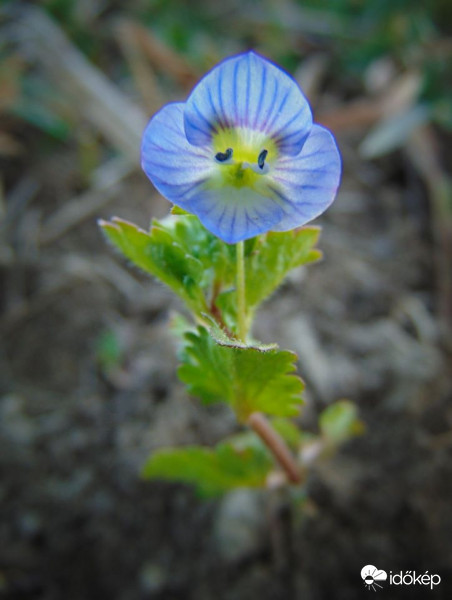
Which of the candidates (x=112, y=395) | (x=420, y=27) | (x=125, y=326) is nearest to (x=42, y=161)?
(x=125, y=326)

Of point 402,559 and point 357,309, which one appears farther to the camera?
point 357,309

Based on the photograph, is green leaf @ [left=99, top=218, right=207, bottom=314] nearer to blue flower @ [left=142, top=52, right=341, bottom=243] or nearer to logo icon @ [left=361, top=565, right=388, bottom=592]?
blue flower @ [left=142, top=52, right=341, bottom=243]

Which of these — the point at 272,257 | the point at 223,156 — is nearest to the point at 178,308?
the point at 272,257

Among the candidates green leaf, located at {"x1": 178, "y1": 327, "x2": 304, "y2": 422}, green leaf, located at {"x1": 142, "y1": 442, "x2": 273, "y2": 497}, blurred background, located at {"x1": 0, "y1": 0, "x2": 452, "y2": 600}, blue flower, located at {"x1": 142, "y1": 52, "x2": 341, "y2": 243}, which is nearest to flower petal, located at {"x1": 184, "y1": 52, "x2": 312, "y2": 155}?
blue flower, located at {"x1": 142, "y1": 52, "x2": 341, "y2": 243}

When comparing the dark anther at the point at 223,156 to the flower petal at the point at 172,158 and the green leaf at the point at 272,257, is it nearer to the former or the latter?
the flower petal at the point at 172,158

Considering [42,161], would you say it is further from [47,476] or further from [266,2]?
[266,2]

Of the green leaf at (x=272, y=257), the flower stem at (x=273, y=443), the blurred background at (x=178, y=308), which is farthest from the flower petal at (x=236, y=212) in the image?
the blurred background at (x=178, y=308)
